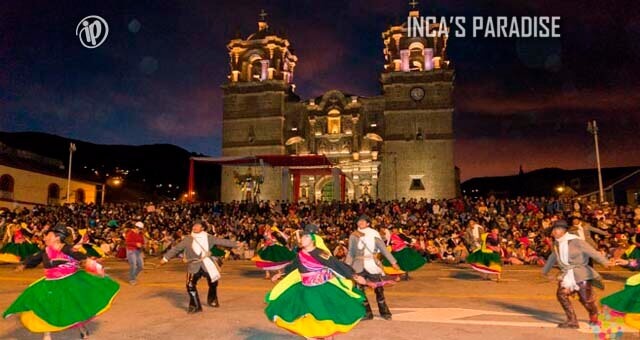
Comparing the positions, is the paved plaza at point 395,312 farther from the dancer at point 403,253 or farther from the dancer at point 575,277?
the dancer at point 403,253

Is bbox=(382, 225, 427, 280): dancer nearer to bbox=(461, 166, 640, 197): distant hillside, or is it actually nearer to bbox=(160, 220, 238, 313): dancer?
bbox=(160, 220, 238, 313): dancer

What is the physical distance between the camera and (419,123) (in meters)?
43.6

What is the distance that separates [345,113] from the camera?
148 feet

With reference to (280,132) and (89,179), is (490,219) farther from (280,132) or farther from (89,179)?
(89,179)

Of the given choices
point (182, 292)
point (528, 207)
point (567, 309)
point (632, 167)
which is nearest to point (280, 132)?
point (528, 207)

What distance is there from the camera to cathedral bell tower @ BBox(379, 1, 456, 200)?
42.5 m

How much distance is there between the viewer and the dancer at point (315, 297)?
5.51 metres

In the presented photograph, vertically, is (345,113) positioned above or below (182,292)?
above

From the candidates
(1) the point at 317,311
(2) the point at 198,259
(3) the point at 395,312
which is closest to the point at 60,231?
(2) the point at 198,259

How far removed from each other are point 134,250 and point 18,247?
6430 mm

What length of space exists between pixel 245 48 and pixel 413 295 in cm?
4202

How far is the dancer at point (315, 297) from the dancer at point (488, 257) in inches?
310

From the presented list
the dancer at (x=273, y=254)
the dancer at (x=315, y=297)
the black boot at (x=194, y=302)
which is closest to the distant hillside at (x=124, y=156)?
the dancer at (x=273, y=254)

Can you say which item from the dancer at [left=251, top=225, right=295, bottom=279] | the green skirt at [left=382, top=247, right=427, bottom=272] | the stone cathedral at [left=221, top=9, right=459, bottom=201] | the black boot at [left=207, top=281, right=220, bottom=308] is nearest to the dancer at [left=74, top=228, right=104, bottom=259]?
the black boot at [left=207, top=281, right=220, bottom=308]
